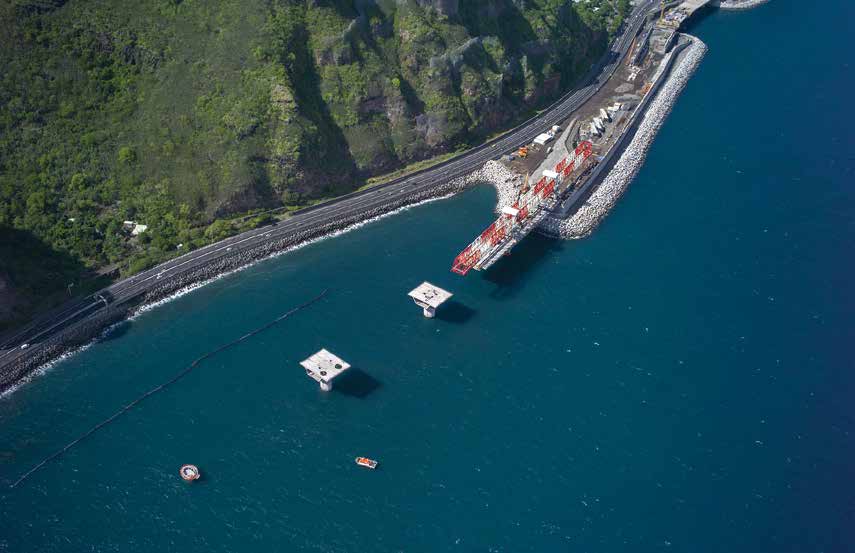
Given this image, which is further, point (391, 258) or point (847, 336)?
point (391, 258)

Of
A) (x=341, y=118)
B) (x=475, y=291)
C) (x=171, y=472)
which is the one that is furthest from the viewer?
(x=341, y=118)

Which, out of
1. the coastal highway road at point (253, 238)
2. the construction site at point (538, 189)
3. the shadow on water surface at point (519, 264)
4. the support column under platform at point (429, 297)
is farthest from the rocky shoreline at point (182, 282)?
the support column under platform at point (429, 297)

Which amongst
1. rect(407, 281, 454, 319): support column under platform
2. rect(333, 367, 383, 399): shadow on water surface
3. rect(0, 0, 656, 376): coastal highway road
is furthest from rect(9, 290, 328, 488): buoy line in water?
rect(333, 367, 383, 399): shadow on water surface

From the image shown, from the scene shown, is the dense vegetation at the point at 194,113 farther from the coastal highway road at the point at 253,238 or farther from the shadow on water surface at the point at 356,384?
the shadow on water surface at the point at 356,384

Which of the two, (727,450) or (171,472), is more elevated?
(171,472)

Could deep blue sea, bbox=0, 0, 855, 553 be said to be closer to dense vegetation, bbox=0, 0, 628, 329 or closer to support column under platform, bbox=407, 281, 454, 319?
support column under platform, bbox=407, 281, 454, 319

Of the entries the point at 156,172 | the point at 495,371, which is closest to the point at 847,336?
the point at 495,371

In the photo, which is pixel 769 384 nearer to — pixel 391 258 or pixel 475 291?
pixel 475 291
